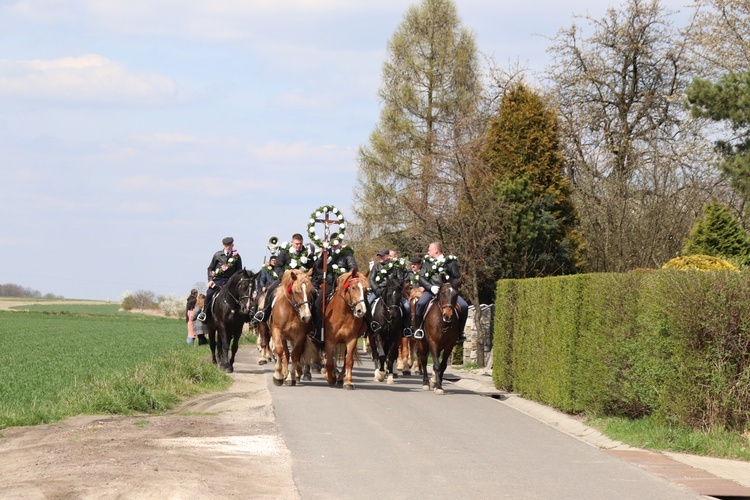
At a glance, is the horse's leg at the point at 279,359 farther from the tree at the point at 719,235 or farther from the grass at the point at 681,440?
the tree at the point at 719,235

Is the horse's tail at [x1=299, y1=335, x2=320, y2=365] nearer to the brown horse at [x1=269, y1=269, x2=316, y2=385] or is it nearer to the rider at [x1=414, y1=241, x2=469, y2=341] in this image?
the brown horse at [x1=269, y1=269, x2=316, y2=385]

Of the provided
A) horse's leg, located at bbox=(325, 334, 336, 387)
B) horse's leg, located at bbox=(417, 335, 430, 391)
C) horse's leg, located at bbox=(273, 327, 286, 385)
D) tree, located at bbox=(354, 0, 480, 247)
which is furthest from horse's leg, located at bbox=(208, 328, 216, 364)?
tree, located at bbox=(354, 0, 480, 247)

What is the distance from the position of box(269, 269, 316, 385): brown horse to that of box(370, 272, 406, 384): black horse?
2.08 meters

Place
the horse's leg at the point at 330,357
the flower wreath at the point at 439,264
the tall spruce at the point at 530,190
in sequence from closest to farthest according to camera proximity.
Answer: the horse's leg at the point at 330,357 < the flower wreath at the point at 439,264 < the tall spruce at the point at 530,190

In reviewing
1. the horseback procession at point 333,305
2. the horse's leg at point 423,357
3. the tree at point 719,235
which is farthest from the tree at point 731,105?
the horse's leg at point 423,357

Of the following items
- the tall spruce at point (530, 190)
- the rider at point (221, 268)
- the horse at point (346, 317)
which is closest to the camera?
the horse at point (346, 317)

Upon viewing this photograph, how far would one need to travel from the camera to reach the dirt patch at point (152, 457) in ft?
30.0

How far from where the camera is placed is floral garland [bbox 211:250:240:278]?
967 inches

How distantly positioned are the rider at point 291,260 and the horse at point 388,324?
1.80 meters

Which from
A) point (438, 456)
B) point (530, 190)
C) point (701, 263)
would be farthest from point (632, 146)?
point (438, 456)

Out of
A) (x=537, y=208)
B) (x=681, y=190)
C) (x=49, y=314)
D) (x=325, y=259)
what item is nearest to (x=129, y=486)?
(x=325, y=259)

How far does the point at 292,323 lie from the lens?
64.7ft

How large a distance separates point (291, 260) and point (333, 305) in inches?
64.6

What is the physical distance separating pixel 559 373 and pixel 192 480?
891 centimetres
